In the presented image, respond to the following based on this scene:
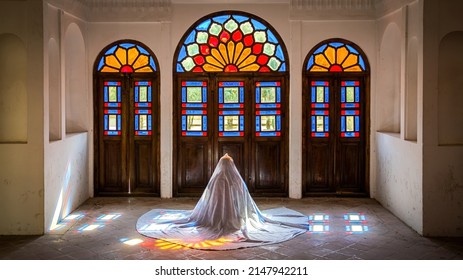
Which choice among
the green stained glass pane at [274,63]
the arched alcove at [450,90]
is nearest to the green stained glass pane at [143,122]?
the green stained glass pane at [274,63]

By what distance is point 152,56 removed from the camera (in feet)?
37.0

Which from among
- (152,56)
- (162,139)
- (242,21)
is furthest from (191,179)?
(242,21)

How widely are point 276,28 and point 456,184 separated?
4.75 metres

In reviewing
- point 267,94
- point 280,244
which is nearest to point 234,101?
point 267,94

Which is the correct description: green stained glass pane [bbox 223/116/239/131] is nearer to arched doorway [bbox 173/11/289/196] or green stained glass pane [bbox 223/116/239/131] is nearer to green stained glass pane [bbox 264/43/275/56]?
arched doorway [bbox 173/11/289/196]

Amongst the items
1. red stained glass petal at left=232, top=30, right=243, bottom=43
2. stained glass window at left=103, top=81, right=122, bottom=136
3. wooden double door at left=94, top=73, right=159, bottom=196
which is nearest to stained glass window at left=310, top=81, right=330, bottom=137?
red stained glass petal at left=232, top=30, right=243, bottom=43

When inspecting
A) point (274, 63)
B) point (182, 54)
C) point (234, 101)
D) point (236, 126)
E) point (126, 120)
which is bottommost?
point (236, 126)

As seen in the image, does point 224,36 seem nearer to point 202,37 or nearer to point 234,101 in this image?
point 202,37

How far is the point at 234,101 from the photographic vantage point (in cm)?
1141

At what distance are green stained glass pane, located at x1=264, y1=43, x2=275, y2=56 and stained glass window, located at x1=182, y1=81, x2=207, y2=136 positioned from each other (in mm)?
1418

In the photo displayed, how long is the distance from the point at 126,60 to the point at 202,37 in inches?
63.9

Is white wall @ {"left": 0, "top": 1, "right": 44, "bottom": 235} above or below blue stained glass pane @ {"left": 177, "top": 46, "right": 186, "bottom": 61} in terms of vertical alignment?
below

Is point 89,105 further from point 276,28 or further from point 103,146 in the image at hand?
point 276,28

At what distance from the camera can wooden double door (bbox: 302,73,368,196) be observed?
11328 mm
